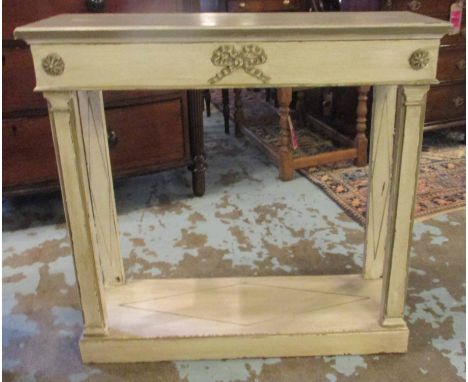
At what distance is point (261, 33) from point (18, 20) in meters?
0.96

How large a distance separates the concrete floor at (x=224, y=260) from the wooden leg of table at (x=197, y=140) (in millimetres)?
65

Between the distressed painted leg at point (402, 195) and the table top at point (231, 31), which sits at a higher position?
the table top at point (231, 31)

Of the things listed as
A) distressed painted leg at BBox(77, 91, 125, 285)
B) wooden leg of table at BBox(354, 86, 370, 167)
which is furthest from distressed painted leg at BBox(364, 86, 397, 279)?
wooden leg of table at BBox(354, 86, 370, 167)

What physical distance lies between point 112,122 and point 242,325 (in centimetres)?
87

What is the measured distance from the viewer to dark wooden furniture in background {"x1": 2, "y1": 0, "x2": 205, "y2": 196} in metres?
1.50

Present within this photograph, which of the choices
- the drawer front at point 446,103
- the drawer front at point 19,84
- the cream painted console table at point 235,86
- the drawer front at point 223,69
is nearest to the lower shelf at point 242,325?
the cream painted console table at point 235,86

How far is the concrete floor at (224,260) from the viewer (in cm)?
106

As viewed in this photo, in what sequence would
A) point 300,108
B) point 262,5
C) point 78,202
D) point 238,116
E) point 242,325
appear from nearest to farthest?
point 78,202 < point 242,325 < point 262,5 < point 238,116 < point 300,108

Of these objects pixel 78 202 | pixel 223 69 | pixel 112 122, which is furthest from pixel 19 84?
pixel 223 69

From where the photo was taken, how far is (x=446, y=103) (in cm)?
219

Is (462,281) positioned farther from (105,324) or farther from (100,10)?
(100,10)

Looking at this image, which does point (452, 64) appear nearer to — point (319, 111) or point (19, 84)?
point (319, 111)

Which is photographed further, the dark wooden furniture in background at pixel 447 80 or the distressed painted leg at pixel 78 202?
the dark wooden furniture in background at pixel 447 80

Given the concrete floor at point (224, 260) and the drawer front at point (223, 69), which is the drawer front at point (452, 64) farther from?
the drawer front at point (223, 69)
